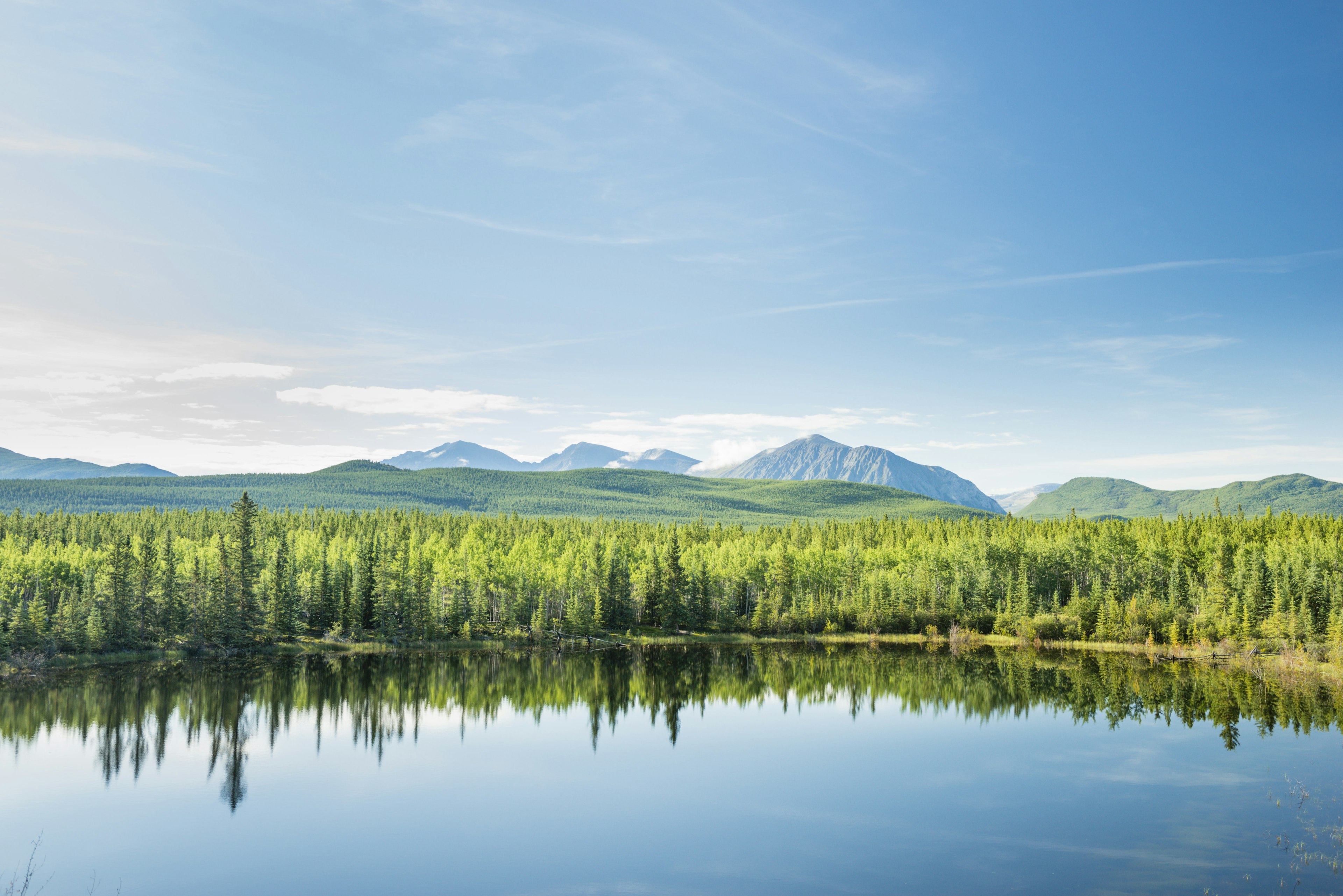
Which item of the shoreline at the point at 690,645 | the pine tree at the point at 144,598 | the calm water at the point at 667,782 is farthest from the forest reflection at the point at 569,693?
the pine tree at the point at 144,598

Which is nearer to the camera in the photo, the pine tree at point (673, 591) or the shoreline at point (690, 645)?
the shoreline at point (690, 645)

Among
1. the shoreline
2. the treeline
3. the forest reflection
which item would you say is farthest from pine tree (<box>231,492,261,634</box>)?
the forest reflection

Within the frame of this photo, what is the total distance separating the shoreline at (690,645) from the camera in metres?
84.2

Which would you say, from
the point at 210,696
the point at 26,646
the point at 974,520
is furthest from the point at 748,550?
the point at 26,646

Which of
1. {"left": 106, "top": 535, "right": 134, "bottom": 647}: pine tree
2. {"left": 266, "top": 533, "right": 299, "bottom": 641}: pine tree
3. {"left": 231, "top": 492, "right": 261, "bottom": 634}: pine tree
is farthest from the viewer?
{"left": 266, "top": 533, "right": 299, "bottom": 641}: pine tree

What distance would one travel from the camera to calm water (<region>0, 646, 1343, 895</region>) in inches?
1425

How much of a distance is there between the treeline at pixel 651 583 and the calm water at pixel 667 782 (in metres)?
13.4

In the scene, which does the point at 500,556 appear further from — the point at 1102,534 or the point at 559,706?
the point at 1102,534

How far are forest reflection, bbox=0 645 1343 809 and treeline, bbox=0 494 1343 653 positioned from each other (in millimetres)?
9389

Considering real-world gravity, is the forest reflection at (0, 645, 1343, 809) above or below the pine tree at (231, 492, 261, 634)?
below

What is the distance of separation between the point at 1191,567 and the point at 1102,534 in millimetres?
18260

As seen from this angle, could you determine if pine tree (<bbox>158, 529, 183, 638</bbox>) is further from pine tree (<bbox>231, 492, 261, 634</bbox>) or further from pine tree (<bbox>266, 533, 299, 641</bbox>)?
pine tree (<bbox>266, 533, 299, 641</bbox>)

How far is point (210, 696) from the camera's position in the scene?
71625 mm

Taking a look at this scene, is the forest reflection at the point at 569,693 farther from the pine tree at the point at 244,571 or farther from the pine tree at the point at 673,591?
the pine tree at the point at 673,591
